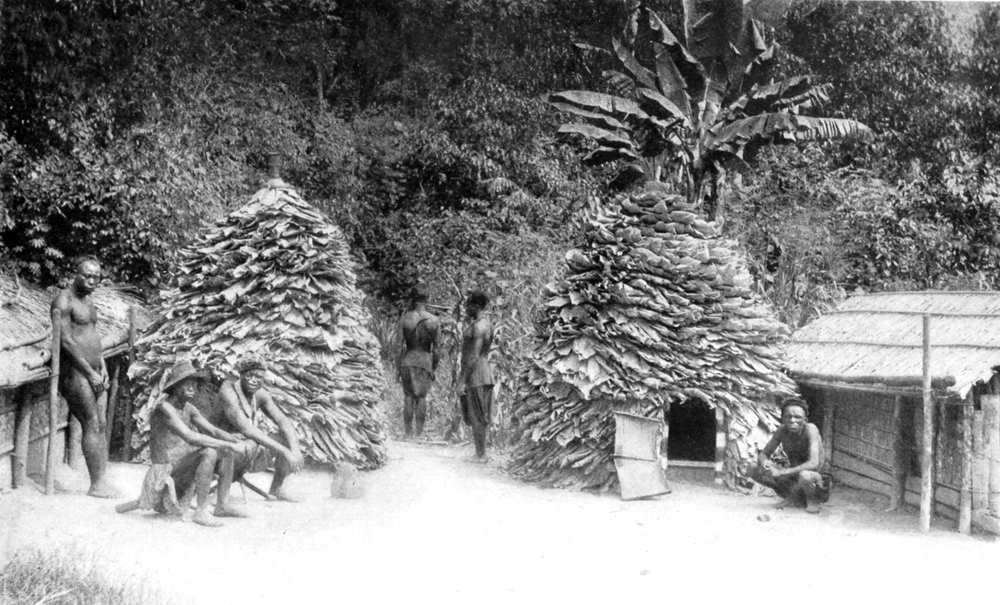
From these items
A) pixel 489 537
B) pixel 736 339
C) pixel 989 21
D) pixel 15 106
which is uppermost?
pixel 989 21

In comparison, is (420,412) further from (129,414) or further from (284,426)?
(284,426)

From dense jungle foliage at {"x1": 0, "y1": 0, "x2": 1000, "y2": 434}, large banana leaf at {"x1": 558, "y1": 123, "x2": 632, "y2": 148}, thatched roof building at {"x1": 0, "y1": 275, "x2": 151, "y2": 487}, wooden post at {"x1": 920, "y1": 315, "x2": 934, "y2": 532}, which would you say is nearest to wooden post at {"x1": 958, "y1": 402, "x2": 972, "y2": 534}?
wooden post at {"x1": 920, "y1": 315, "x2": 934, "y2": 532}

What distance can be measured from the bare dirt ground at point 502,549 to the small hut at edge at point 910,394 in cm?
40

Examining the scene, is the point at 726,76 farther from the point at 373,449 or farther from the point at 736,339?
the point at 373,449

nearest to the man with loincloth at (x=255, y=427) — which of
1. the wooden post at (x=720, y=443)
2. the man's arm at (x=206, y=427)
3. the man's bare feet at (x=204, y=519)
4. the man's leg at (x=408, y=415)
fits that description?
the man's arm at (x=206, y=427)

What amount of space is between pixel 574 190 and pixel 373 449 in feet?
18.6

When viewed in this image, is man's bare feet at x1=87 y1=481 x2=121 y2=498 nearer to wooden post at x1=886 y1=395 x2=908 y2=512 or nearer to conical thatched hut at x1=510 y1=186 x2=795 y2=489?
conical thatched hut at x1=510 y1=186 x2=795 y2=489

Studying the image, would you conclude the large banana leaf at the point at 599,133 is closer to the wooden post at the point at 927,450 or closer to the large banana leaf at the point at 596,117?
the large banana leaf at the point at 596,117

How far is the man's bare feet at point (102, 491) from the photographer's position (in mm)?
7809

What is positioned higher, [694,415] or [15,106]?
[15,106]

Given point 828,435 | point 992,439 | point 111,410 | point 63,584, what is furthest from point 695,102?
point 63,584

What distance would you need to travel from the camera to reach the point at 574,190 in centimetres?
1466

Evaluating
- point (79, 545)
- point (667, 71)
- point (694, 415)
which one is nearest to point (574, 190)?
point (667, 71)

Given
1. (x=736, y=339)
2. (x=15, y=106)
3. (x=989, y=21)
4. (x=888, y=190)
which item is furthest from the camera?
(x=888, y=190)
